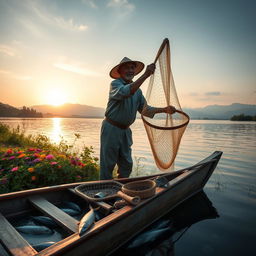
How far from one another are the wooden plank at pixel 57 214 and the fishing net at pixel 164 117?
216cm

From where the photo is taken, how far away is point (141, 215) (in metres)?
3.23

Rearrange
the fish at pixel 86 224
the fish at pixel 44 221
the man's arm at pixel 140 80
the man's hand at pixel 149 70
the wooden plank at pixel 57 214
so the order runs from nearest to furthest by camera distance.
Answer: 1. the fish at pixel 86 224
2. the wooden plank at pixel 57 214
3. the fish at pixel 44 221
4. the man's arm at pixel 140 80
5. the man's hand at pixel 149 70

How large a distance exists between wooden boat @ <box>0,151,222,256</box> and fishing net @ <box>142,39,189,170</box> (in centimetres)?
60

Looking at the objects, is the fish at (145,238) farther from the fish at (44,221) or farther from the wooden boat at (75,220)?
the fish at (44,221)

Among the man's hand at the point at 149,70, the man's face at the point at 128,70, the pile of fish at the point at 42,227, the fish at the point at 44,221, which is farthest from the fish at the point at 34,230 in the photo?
the man's face at the point at 128,70

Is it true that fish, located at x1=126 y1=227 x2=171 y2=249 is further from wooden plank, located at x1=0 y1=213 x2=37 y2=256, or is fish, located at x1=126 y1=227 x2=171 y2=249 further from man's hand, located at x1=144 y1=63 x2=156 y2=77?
man's hand, located at x1=144 y1=63 x2=156 y2=77

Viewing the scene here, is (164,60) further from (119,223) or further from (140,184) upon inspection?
(119,223)

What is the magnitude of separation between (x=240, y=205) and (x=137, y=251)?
3615mm

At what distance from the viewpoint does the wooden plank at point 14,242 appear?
2.14 metres

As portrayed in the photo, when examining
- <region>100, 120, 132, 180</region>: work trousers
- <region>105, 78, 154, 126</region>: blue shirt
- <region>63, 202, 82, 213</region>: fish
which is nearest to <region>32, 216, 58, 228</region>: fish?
<region>63, 202, 82, 213</region>: fish

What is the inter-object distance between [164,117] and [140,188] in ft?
5.56

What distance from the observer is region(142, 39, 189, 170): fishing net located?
13.9ft

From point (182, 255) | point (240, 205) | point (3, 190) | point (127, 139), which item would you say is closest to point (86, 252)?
point (182, 255)

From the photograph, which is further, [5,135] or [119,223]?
[5,135]
